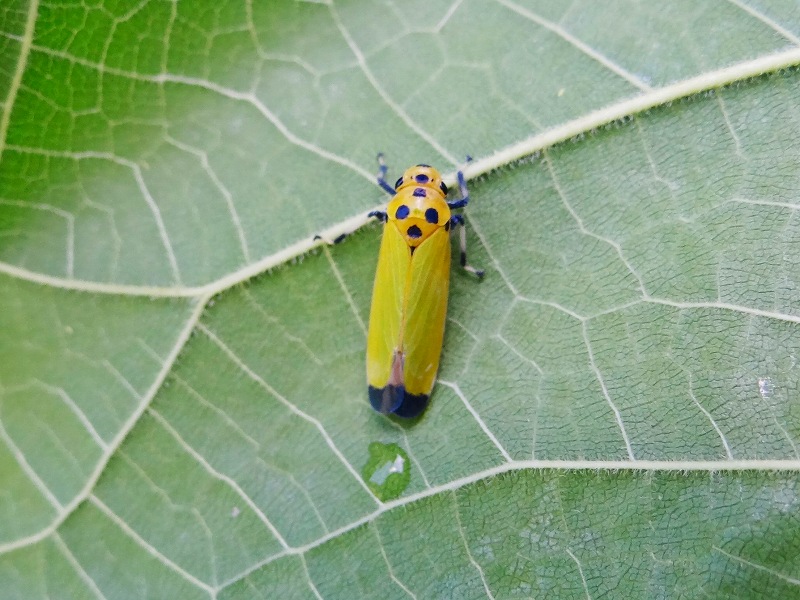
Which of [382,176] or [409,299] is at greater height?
[382,176]

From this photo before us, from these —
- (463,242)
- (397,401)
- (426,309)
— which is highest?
(463,242)

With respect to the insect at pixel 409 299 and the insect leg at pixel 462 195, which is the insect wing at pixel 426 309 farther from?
the insect leg at pixel 462 195

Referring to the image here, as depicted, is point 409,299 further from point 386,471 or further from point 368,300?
point 386,471

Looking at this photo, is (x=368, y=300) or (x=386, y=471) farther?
(x=368, y=300)

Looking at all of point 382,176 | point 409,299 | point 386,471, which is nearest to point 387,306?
point 409,299

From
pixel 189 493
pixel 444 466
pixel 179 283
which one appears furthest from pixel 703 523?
pixel 179 283
